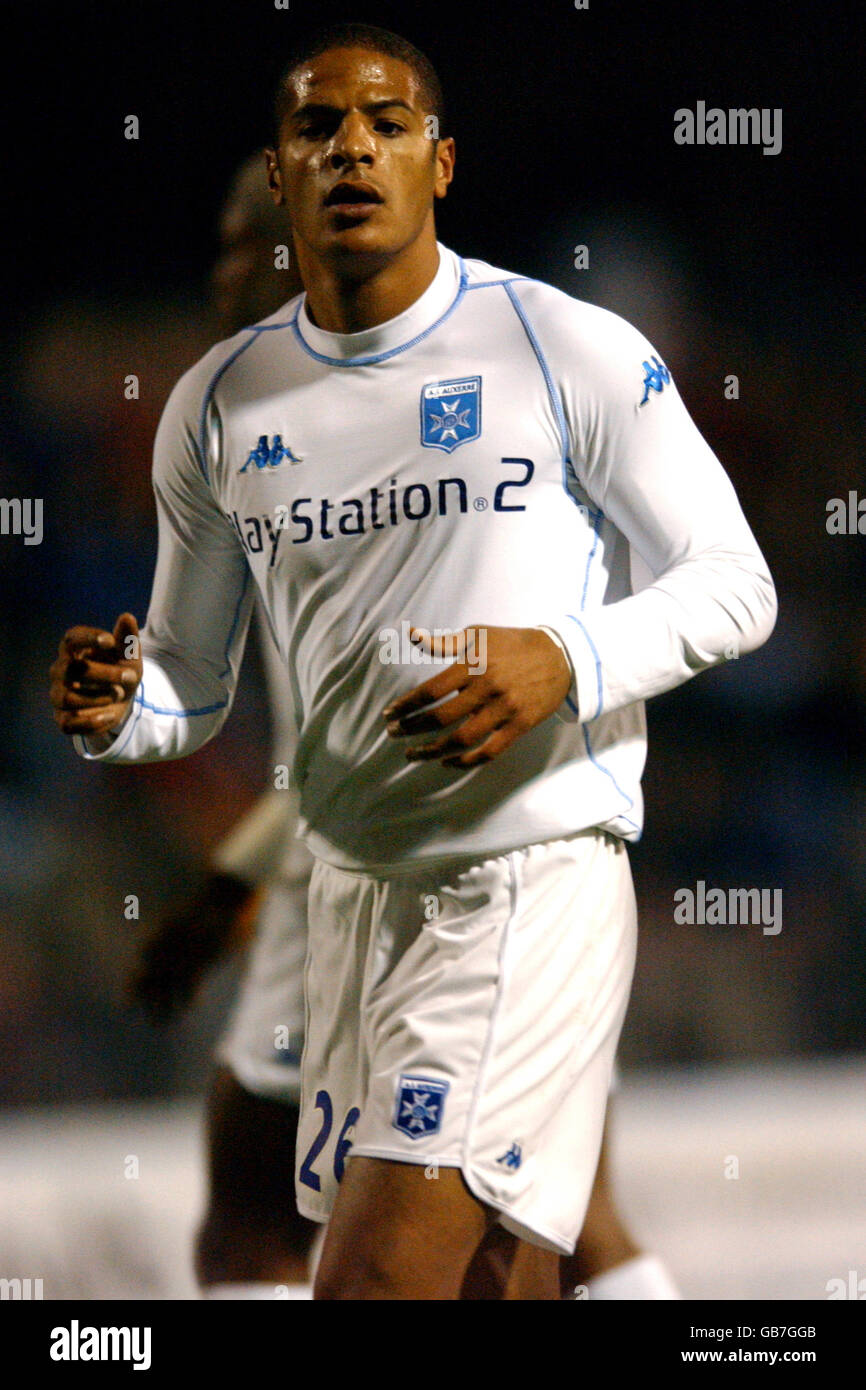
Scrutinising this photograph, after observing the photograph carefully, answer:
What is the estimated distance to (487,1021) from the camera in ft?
6.11

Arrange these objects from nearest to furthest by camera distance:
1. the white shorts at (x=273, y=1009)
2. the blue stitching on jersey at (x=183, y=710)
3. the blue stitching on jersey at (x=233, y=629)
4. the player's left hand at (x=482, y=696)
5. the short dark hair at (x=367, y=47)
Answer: the player's left hand at (x=482, y=696) → the short dark hair at (x=367, y=47) → the blue stitching on jersey at (x=183, y=710) → the blue stitching on jersey at (x=233, y=629) → the white shorts at (x=273, y=1009)

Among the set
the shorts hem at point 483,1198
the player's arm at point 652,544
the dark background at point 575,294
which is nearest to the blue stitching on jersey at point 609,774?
the player's arm at point 652,544

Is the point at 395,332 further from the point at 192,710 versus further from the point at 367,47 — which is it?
the point at 192,710

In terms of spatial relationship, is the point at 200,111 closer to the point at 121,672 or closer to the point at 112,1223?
the point at 121,672

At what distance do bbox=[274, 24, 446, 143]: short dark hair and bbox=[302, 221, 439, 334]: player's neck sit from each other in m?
0.18

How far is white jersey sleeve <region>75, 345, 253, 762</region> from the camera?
218 cm

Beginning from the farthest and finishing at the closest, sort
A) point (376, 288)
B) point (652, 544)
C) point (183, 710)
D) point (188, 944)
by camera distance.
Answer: point (188, 944), point (183, 710), point (376, 288), point (652, 544)

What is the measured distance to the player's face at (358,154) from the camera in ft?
6.63

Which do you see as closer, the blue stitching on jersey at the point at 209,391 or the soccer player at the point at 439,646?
the soccer player at the point at 439,646

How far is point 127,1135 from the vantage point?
2734 millimetres

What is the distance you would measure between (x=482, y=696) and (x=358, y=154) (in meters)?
0.72

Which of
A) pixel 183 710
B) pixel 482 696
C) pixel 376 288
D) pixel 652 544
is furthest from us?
pixel 183 710

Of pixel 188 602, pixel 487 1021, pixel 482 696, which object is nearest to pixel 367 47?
pixel 188 602

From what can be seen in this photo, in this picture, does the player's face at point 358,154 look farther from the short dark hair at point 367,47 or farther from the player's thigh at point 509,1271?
the player's thigh at point 509,1271
